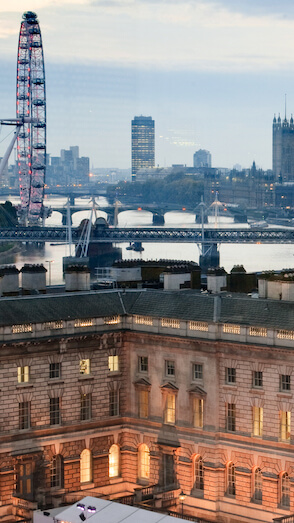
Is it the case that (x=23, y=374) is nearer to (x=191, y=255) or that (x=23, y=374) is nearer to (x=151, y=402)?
(x=151, y=402)

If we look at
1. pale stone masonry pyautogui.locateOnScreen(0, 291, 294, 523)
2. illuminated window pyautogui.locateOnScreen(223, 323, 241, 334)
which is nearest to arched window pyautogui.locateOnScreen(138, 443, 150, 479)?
pale stone masonry pyautogui.locateOnScreen(0, 291, 294, 523)

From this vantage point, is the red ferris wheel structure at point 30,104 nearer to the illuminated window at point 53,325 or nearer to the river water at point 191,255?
the river water at point 191,255

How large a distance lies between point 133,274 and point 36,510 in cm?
1476

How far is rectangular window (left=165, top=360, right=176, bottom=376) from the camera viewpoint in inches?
1885

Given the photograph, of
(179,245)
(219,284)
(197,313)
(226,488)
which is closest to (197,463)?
(226,488)

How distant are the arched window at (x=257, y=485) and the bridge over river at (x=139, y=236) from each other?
120 m

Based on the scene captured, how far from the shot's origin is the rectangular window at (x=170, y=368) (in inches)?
1885

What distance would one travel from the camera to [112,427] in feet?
160

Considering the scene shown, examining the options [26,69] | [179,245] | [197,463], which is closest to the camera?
[197,463]

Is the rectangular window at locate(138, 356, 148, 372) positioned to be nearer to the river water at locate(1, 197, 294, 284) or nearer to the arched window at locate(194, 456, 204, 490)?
the arched window at locate(194, 456, 204, 490)

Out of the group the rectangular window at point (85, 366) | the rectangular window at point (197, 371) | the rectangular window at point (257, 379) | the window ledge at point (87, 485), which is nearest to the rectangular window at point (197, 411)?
the rectangular window at point (197, 371)

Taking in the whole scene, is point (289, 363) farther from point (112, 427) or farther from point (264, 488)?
point (112, 427)

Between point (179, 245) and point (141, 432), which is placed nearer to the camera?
point (141, 432)

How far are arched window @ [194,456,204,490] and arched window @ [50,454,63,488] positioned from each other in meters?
4.24
